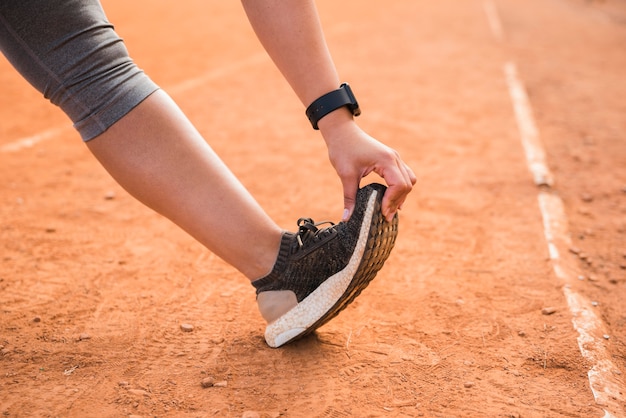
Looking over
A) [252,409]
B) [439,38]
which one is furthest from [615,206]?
[439,38]

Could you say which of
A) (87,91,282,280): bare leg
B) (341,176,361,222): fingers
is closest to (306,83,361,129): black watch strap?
(341,176,361,222): fingers

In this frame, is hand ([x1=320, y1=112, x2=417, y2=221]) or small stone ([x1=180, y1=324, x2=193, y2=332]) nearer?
hand ([x1=320, y1=112, x2=417, y2=221])

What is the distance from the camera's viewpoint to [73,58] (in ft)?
5.74

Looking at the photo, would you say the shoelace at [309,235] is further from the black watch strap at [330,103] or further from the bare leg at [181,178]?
the black watch strap at [330,103]

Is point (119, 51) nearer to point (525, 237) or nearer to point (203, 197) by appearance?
point (203, 197)

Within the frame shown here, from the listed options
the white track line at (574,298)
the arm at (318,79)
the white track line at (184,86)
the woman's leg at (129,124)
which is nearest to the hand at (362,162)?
the arm at (318,79)

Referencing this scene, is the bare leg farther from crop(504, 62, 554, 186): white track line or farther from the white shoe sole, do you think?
crop(504, 62, 554, 186): white track line

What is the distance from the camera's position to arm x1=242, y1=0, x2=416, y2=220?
6.09ft

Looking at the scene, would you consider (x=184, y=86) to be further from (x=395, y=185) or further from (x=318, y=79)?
(x=395, y=185)

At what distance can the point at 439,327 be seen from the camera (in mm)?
2262

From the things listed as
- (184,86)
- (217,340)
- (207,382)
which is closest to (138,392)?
(207,382)

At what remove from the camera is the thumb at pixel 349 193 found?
1.90m

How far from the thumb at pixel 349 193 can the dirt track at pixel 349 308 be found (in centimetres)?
45

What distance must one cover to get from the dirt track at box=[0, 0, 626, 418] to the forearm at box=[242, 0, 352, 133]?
769mm
